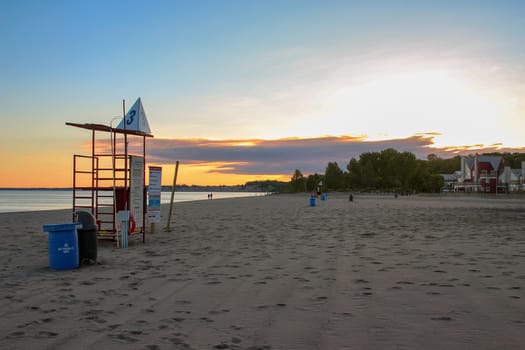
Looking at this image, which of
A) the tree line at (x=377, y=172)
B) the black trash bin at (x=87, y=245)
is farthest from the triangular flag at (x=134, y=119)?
the tree line at (x=377, y=172)

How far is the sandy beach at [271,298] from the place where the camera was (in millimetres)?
Result: 4930

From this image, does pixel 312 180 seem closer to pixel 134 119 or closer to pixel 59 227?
pixel 134 119

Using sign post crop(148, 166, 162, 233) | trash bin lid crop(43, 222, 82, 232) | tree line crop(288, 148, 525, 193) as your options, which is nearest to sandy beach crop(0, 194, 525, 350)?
trash bin lid crop(43, 222, 82, 232)

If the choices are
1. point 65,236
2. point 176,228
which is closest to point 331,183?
point 176,228

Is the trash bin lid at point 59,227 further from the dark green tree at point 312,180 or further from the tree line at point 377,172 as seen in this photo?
the dark green tree at point 312,180

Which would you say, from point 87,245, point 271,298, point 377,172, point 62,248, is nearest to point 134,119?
point 87,245

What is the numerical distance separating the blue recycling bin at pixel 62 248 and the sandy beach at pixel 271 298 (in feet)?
0.75

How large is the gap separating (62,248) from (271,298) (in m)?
4.64

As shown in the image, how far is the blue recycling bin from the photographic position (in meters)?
9.23

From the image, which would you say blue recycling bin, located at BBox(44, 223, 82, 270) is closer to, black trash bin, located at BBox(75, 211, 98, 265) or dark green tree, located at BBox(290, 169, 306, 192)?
black trash bin, located at BBox(75, 211, 98, 265)

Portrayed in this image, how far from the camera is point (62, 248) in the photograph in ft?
30.3

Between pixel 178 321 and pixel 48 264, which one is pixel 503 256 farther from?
pixel 48 264

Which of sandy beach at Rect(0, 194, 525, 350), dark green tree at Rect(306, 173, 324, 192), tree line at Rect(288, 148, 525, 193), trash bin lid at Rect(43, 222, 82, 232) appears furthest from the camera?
dark green tree at Rect(306, 173, 324, 192)

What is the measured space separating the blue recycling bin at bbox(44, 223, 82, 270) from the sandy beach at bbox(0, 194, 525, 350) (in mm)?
229
